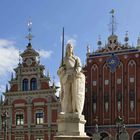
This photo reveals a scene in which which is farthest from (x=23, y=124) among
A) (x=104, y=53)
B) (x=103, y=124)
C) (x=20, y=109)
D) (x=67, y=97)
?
(x=67, y=97)

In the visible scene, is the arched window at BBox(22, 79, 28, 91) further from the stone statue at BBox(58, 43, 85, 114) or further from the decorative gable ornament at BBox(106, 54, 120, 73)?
the stone statue at BBox(58, 43, 85, 114)

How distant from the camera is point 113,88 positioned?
39.1 meters

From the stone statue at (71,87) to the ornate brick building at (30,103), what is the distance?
30.5m

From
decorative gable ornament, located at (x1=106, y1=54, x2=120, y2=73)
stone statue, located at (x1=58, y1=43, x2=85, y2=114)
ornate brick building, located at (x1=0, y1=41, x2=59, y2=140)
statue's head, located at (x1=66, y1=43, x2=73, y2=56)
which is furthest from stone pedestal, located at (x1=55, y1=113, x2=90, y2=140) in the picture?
decorative gable ornament, located at (x1=106, y1=54, x2=120, y2=73)

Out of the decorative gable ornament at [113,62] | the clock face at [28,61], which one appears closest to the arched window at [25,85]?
the clock face at [28,61]

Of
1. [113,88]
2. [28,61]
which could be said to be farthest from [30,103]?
[113,88]

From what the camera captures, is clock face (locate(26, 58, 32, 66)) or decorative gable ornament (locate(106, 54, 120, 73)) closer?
A: decorative gable ornament (locate(106, 54, 120, 73))

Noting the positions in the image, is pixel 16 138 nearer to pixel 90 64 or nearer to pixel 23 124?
pixel 23 124

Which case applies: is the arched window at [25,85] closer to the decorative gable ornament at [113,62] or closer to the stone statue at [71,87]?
the decorative gable ornament at [113,62]

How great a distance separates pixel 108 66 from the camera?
39656mm

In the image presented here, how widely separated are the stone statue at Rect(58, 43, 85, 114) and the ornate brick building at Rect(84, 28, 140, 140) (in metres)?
29.6

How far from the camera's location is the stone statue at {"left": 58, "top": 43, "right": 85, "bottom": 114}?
838 centimetres

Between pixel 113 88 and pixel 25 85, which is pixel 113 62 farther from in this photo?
pixel 25 85

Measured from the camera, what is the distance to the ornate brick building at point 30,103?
39.2 m
